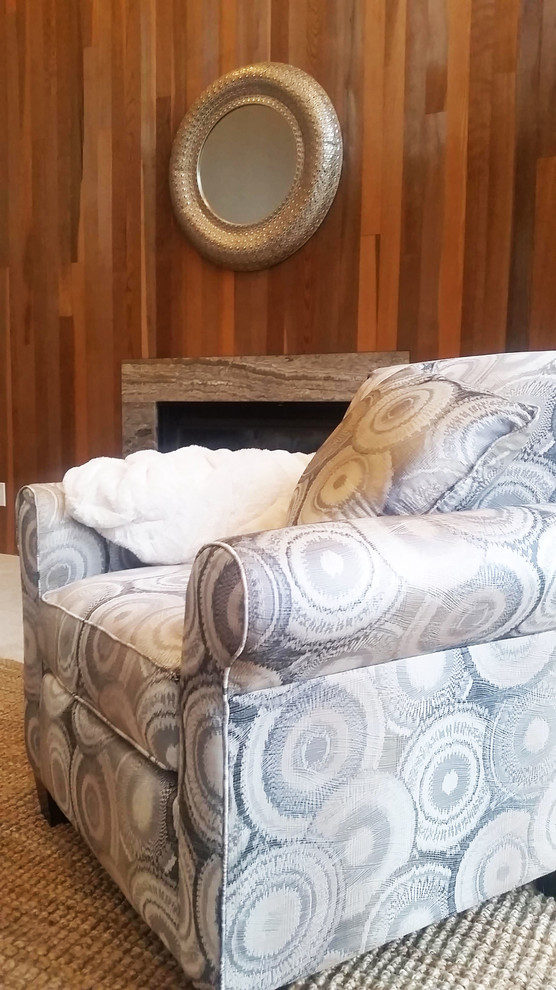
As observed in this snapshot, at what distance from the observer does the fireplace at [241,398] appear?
264 cm

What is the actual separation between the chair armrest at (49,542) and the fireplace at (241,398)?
1437mm

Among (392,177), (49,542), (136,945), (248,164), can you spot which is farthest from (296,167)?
(136,945)

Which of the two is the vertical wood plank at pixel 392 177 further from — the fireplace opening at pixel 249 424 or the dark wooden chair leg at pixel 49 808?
the dark wooden chair leg at pixel 49 808

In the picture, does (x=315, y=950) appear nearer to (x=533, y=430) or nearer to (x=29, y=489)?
(x=533, y=430)

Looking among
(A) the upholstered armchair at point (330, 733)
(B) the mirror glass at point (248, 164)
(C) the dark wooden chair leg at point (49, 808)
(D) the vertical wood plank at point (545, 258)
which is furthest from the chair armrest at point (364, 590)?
(B) the mirror glass at point (248, 164)

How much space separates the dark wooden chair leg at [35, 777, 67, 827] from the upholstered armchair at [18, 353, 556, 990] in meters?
0.30

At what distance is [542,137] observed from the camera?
88.4 inches

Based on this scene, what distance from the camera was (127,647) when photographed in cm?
100

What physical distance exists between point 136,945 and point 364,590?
67 cm

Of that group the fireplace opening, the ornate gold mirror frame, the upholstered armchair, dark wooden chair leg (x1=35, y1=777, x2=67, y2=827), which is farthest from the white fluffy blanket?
the ornate gold mirror frame

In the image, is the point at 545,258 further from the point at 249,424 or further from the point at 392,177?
the point at 249,424

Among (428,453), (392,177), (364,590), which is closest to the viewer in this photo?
(364,590)

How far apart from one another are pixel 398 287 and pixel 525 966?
199cm

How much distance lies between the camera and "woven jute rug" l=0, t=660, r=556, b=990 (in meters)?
0.98
